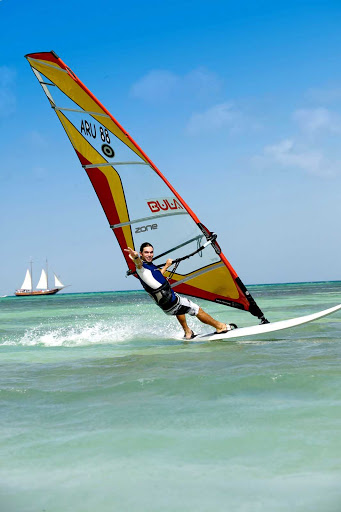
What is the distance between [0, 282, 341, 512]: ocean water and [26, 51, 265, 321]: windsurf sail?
2075 mm

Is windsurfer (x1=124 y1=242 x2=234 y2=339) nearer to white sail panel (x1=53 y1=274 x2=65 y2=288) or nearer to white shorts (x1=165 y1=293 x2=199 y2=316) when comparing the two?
white shorts (x1=165 y1=293 x2=199 y2=316)

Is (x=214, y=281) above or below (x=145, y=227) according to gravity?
below

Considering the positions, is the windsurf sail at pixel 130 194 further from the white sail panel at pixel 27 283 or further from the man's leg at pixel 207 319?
the white sail panel at pixel 27 283

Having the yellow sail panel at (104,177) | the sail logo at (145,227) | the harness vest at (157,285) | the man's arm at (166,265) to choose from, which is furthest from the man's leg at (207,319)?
the yellow sail panel at (104,177)

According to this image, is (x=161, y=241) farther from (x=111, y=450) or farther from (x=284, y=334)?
(x=111, y=450)

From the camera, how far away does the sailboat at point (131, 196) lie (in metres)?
7.74

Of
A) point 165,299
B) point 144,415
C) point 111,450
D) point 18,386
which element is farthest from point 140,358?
point 111,450

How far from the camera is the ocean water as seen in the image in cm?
256

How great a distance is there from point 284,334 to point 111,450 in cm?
595

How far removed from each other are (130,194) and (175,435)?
4919 mm

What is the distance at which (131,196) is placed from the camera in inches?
309

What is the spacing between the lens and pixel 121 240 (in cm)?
799

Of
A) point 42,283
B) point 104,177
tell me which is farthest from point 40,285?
point 104,177

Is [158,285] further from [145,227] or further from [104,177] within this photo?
[104,177]
